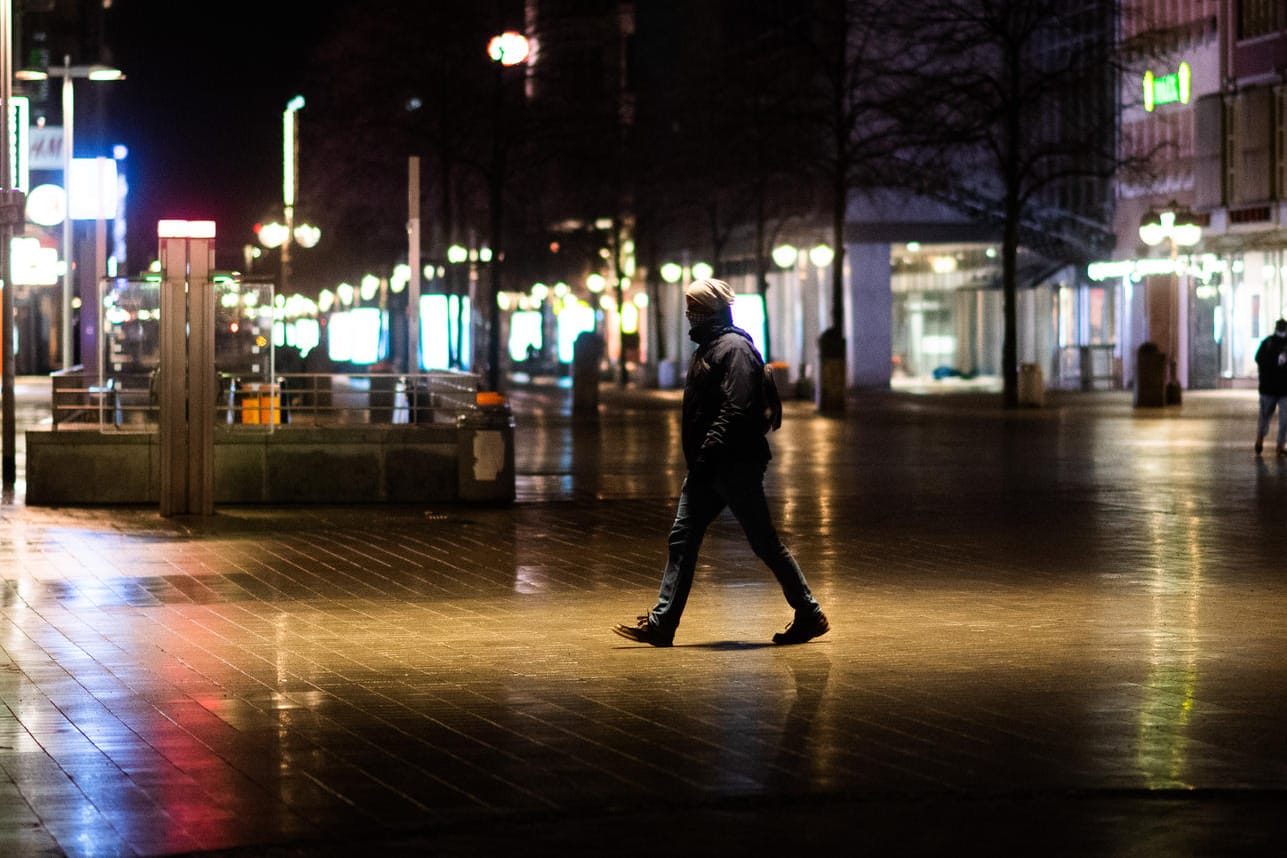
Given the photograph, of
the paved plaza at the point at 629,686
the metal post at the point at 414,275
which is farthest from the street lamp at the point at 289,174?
the paved plaza at the point at 629,686

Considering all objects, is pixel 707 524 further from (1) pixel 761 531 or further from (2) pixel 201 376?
(2) pixel 201 376

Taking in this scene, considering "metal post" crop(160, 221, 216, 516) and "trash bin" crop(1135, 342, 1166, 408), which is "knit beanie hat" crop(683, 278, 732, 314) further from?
"trash bin" crop(1135, 342, 1166, 408)

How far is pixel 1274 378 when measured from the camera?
28469 millimetres

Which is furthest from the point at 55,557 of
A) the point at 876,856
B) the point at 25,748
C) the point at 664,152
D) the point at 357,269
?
the point at 357,269

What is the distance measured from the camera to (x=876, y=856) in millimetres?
6602

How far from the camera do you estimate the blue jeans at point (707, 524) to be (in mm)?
11070

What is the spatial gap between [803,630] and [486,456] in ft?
32.7

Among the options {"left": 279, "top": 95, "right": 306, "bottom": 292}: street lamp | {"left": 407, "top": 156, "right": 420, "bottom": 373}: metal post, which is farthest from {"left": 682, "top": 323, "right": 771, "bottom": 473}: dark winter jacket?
{"left": 279, "top": 95, "right": 306, "bottom": 292}: street lamp

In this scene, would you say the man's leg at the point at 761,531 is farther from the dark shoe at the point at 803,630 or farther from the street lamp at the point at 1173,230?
the street lamp at the point at 1173,230

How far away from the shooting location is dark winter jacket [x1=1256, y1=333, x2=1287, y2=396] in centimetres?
2820

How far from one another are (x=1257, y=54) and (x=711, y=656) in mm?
47599

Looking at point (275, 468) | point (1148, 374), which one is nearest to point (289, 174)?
point (1148, 374)

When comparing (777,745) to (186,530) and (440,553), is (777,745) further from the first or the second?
(186,530)

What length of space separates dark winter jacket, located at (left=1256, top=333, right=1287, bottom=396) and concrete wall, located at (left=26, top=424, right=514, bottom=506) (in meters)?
11.7
